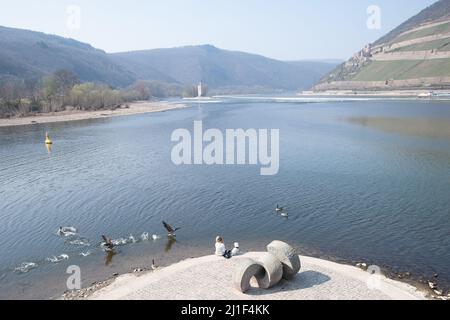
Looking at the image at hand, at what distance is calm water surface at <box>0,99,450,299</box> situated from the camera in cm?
2408

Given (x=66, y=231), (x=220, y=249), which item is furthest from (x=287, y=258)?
(x=66, y=231)

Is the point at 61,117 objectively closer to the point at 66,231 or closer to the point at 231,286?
the point at 66,231

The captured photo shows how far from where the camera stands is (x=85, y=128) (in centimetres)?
9619

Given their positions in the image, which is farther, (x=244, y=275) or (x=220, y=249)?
(x=220, y=249)

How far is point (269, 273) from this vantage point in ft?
57.8

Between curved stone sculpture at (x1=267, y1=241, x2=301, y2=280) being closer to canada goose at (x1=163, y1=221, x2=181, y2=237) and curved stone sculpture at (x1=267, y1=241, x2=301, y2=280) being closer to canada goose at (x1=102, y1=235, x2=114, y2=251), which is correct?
canada goose at (x1=163, y1=221, x2=181, y2=237)

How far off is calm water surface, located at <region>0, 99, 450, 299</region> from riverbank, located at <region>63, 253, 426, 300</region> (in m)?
2.91

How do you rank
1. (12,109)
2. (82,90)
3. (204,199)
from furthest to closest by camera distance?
(82,90)
(12,109)
(204,199)

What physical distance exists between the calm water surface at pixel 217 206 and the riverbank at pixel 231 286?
2.91 meters

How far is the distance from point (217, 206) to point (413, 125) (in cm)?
6659
